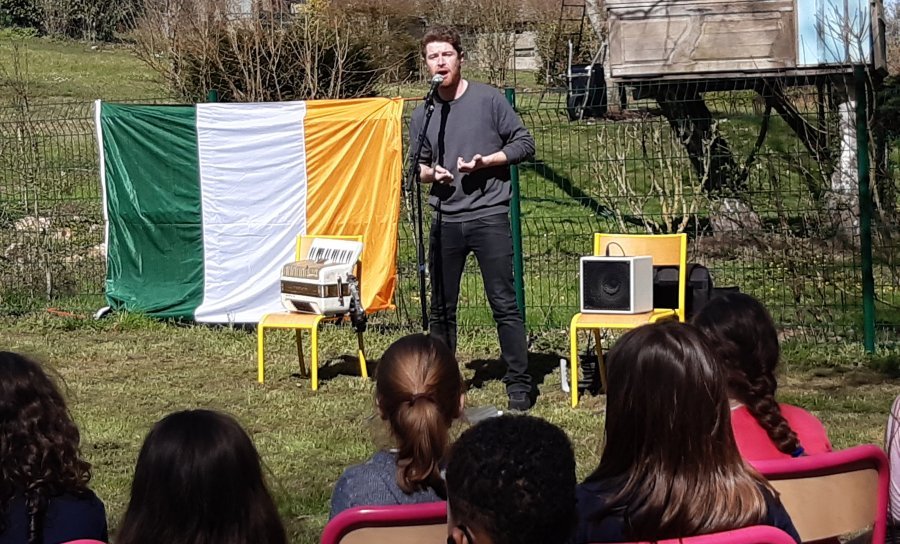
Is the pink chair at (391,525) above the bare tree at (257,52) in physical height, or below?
below

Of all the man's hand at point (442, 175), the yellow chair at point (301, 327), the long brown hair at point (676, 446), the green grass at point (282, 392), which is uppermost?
the man's hand at point (442, 175)

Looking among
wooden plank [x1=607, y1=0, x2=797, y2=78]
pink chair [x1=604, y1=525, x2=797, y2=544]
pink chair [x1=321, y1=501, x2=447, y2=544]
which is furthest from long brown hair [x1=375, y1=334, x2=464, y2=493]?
wooden plank [x1=607, y1=0, x2=797, y2=78]

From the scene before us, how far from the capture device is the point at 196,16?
48.5ft

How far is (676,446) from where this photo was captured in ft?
7.71

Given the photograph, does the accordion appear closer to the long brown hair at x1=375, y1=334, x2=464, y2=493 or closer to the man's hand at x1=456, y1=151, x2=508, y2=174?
the man's hand at x1=456, y1=151, x2=508, y2=174

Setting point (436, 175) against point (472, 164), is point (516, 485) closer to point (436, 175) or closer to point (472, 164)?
point (472, 164)

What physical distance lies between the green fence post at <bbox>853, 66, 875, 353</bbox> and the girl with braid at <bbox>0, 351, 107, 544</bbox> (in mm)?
5757

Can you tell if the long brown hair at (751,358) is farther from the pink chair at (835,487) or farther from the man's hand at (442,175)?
the man's hand at (442,175)

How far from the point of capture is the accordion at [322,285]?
282 inches

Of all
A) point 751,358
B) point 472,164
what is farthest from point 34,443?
point 472,164

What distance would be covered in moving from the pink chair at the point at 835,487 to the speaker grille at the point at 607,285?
381 centimetres

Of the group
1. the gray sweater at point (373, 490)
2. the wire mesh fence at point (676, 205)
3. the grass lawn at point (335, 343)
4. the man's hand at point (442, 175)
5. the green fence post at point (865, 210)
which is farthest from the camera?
the wire mesh fence at point (676, 205)

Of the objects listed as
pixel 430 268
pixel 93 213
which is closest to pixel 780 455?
pixel 430 268

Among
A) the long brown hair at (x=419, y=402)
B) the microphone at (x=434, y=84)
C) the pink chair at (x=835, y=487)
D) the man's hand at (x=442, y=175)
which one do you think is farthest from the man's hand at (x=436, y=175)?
the pink chair at (x=835, y=487)
